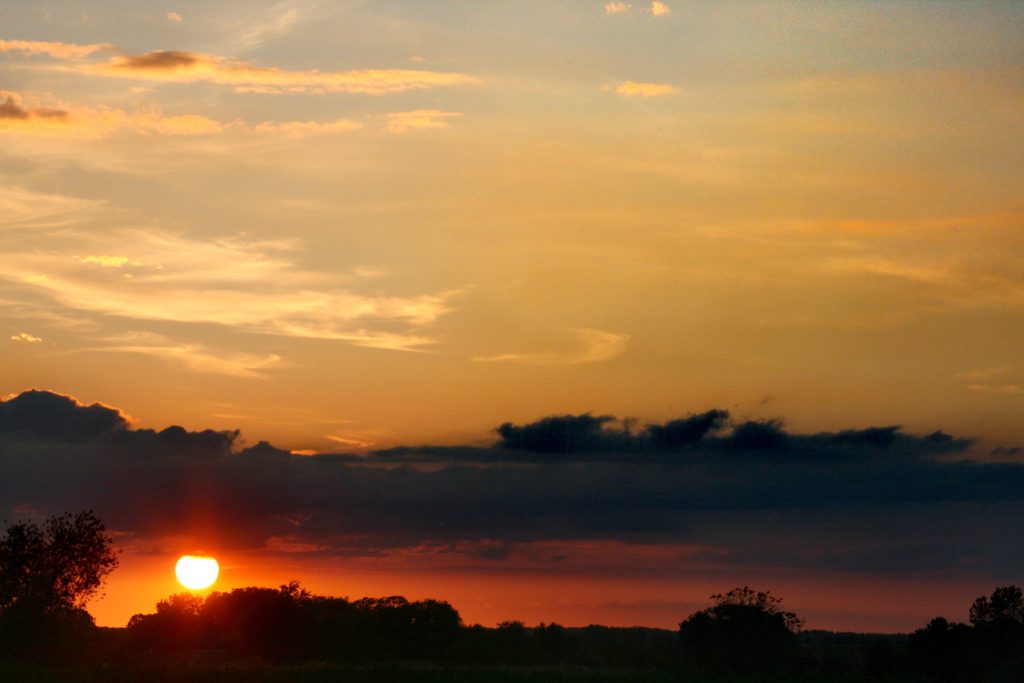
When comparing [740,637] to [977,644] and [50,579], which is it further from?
[50,579]

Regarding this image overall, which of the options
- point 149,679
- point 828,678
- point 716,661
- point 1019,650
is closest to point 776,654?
point 716,661

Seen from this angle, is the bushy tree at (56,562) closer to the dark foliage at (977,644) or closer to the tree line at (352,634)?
the tree line at (352,634)

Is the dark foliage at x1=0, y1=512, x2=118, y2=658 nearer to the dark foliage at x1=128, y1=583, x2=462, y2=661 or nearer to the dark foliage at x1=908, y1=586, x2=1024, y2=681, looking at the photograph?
the dark foliage at x1=128, y1=583, x2=462, y2=661

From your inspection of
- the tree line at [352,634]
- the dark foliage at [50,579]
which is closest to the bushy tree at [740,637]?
the tree line at [352,634]

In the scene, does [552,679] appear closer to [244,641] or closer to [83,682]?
[83,682]

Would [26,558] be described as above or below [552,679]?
above

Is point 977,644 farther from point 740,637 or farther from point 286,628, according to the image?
point 286,628

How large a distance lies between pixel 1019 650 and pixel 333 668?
227 feet

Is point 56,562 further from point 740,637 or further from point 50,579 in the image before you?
point 740,637

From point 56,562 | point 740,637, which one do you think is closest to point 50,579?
point 56,562

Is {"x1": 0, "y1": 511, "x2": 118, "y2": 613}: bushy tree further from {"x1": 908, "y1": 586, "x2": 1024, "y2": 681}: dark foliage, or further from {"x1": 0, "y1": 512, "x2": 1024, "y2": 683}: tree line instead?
{"x1": 908, "y1": 586, "x2": 1024, "y2": 681}: dark foliage

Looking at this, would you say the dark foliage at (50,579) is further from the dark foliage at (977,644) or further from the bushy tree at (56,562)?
the dark foliage at (977,644)

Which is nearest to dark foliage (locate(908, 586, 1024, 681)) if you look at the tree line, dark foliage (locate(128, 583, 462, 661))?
the tree line

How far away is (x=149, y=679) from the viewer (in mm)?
90062
